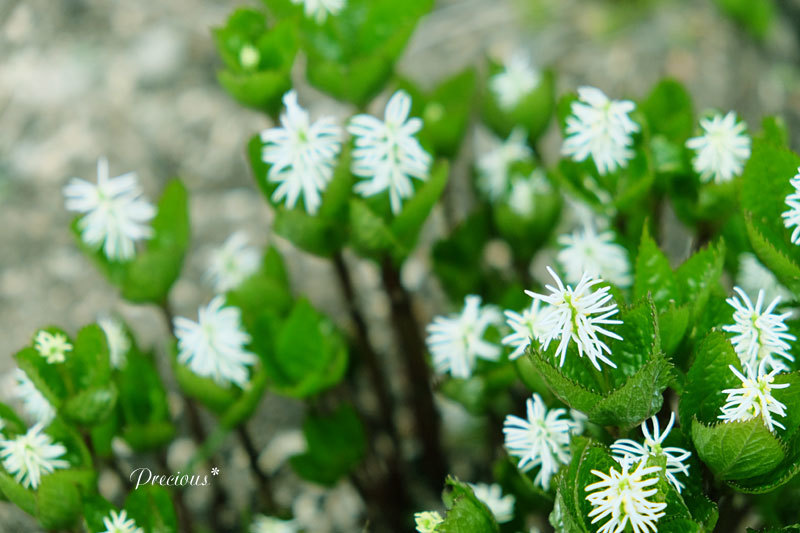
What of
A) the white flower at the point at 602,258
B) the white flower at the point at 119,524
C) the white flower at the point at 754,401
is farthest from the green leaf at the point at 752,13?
the white flower at the point at 119,524

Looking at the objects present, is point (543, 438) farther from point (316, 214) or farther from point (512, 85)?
point (512, 85)

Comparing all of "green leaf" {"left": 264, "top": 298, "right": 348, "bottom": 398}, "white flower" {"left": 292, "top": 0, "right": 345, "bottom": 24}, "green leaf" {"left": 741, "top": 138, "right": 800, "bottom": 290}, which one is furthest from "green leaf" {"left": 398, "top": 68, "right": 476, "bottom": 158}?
"green leaf" {"left": 741, "top": 138, "right": 800, "bottom": 290}

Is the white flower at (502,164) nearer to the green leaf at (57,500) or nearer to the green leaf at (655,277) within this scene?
the green leaf at (655,277)

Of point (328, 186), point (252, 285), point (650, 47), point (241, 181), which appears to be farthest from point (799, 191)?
point (650, 47)

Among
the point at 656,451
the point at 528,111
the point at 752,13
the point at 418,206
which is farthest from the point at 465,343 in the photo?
the point at 752,13

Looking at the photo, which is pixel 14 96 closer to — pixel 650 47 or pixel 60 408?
pixel 60 408
